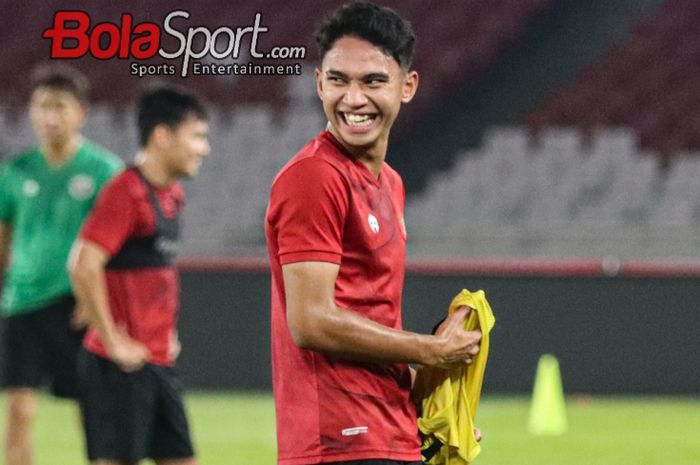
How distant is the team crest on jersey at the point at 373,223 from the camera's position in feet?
11.8

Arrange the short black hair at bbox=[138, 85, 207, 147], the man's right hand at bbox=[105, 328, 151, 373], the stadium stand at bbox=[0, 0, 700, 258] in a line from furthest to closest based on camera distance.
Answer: the stadium stand at bbox=[0, 0, 700, 258]
the short black hair at bbox=[138, 85, 207, 147]
the man's right hand at bbox=[105, 328, 151, 373]

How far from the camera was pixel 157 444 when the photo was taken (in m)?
5.79

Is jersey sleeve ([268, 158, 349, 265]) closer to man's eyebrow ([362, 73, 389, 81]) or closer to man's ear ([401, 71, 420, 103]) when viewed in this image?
man's eyebrow ([362, 73, 389, 81])

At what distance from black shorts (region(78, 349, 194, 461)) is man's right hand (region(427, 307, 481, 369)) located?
2.25 m

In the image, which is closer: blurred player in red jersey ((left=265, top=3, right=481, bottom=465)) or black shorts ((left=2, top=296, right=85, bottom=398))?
blurred player in red jersey ((left=265, top=3, right=481, bottom=465))

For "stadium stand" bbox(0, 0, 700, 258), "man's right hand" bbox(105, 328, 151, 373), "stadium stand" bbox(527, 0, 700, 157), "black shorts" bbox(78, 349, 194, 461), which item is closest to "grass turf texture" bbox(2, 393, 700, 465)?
"stadium stand" bbox(0, 0, 700, 258)

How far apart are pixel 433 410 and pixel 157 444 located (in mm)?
2235

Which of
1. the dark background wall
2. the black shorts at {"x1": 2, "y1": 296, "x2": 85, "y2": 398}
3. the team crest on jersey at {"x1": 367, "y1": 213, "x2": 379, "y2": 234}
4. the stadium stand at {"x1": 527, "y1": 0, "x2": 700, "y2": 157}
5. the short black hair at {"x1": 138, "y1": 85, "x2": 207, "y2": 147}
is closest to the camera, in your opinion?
the team crest on jersey at {"x1": 367, "y1": 213, "x2": 379, "y2": 234}

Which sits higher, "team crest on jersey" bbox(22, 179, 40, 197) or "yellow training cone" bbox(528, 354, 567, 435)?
"team crest on jersey" bbox(22, 179, 40, 197)

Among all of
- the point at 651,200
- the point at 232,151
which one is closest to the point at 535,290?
the point at 651,200

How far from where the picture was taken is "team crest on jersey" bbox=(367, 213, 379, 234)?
3.58 meters

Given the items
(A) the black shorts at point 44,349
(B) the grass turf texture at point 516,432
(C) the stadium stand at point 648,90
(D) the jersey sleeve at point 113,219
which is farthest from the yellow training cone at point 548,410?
(C) the stadium stand at point 648,90

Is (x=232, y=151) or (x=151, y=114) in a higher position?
(x=232, y=151)

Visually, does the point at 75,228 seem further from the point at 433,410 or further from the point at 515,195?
the point at 515,195
